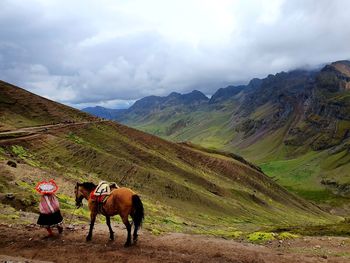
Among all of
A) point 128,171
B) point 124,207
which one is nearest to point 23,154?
point 128,171

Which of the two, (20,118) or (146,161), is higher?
(20,118)

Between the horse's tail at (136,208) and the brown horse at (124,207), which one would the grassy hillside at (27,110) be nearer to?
the brown horse at (124,207)

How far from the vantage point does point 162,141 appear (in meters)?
111

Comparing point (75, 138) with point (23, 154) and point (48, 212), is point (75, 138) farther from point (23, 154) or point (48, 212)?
point (48, 212)

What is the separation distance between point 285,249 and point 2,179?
27962 mm

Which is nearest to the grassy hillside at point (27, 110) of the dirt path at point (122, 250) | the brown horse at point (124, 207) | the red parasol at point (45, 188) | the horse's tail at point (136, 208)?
the red parasol at point (45, 188)

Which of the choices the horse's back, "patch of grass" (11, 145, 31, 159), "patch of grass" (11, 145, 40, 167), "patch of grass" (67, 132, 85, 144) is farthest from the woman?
"patch of grass" (67, 132, 85, 144)

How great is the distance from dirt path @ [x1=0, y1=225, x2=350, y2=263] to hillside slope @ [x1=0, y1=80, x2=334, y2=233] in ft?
33.4

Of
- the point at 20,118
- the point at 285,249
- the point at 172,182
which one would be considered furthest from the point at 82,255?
the point at 20,118

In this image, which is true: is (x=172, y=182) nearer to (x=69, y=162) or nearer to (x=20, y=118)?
(x=69, y=162)

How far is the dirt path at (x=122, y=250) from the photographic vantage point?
71.7ft

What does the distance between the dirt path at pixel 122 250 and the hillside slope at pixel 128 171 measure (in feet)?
33.4

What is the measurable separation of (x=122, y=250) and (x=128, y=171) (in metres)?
51.3

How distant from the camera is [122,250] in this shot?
22.8 m
